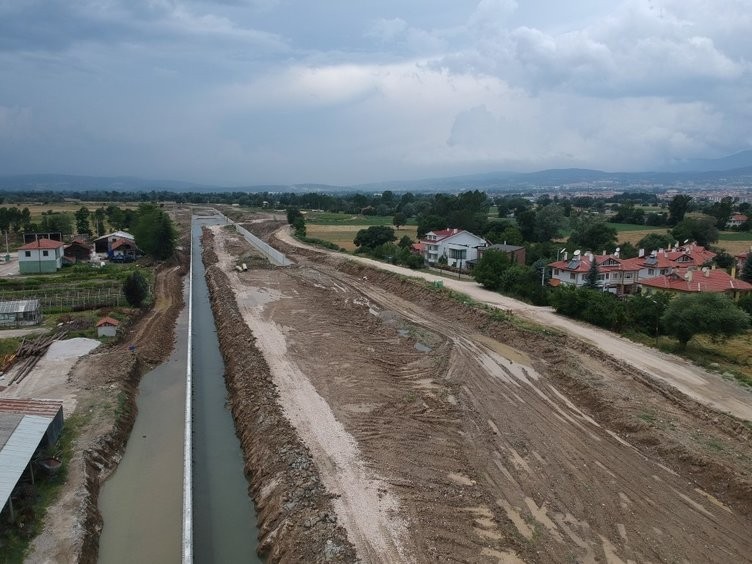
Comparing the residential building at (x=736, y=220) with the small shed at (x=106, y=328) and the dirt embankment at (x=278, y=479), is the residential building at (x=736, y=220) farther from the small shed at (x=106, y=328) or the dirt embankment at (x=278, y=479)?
the small shed at (x=106, y=328)

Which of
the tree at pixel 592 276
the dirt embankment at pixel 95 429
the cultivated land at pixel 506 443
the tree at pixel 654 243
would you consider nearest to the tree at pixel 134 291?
the dirt embankment at pixel 95 429

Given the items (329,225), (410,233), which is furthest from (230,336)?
(329,225)

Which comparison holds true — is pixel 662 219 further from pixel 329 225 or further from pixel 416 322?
pixel 416 322

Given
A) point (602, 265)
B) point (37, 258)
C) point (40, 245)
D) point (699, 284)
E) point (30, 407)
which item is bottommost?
point (30, 407)

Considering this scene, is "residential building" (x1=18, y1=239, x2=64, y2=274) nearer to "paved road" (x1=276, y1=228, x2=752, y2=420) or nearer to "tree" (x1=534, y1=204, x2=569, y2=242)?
"paved road" (x1=276, y1=228, x2=752, y2=420)

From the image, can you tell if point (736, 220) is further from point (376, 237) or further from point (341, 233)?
point (376, 237)

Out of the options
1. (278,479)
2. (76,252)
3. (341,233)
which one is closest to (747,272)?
(278,479)

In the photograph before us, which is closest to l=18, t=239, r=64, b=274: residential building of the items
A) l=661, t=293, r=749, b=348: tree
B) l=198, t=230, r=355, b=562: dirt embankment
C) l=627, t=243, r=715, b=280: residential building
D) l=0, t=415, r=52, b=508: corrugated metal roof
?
l=198, t=230, r=355, b=562: dirt embankment
